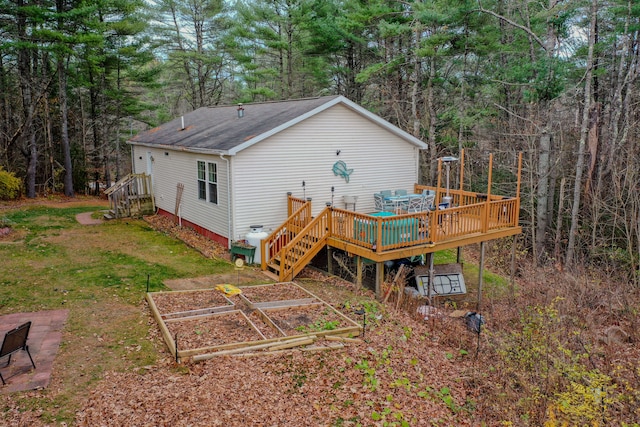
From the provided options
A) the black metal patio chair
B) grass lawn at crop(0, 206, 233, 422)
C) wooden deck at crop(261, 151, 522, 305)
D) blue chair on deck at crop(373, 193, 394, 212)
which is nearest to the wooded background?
wooden deck at crop(261, 151, 522, 305)

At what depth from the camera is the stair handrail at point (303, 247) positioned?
12.1 meters

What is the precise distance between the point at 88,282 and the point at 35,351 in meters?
3.72

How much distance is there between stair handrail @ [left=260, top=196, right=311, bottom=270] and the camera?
13021 millimetres

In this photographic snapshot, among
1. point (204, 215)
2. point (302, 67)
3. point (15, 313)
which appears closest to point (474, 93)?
point (302, 67)

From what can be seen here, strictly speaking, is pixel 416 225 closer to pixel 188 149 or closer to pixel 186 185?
pixel 188 149

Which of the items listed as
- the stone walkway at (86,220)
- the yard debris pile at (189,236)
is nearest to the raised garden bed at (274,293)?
the yard debris pile at (189,236)

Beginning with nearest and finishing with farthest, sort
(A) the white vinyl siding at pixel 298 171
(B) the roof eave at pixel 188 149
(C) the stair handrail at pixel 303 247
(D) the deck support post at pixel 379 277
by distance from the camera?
(D) the deck support post at pixel 379 277 → (C) the stair handrail at pixel 303 247 → (B) the roof eave at pixel 188 149 → (A) the white vinyl siding at pixel 298 171

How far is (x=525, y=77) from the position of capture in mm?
17625

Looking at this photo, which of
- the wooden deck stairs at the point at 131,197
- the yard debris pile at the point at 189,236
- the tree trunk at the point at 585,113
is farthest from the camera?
the wooden deck stairs at the point at 131,197

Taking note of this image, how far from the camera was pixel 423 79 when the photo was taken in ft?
79.6

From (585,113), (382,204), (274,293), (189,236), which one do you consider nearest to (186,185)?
(189,236)

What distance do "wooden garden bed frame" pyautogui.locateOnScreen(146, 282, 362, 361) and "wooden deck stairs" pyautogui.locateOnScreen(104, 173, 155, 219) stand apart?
980 centimetres

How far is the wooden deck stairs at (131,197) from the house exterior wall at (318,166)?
6.08 metres

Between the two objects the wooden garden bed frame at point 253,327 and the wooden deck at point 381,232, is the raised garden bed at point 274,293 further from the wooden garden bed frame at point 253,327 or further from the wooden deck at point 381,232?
the wooden deck at point 381,232
